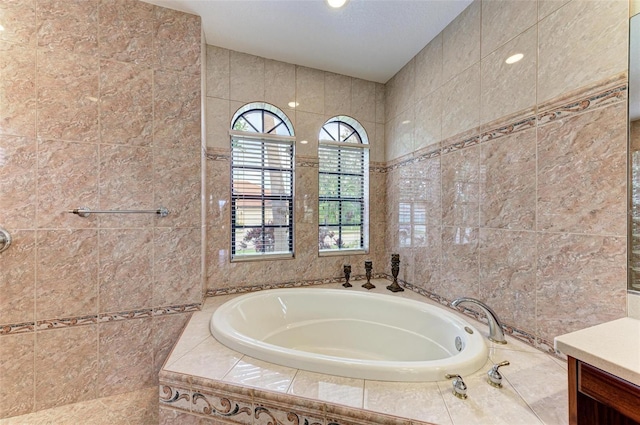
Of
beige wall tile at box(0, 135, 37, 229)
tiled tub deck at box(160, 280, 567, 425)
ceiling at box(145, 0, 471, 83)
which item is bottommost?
tiled tub deck at box(160, 280, 567, 425)

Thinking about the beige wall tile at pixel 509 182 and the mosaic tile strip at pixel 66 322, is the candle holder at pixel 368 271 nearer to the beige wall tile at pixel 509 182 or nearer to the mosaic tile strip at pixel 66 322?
the beige wall tile at pixel 509 182

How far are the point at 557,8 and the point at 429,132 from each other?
955 millimetres

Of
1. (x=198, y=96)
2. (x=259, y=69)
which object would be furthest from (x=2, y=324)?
(x=259, y=69)

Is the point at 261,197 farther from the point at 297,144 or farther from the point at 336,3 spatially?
the point at 336,3

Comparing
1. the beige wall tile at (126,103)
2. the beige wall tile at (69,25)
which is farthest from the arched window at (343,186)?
the beige wall tile at (69,25)

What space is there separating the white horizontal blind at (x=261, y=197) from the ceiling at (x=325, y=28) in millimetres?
772

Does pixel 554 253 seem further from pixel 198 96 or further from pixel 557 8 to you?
pixel 198 96

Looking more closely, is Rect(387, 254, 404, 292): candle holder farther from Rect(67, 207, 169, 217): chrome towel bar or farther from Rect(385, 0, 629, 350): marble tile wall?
Rect(67, 207, 169, 217): chrome towel bar

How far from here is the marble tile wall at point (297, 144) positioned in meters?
2.14

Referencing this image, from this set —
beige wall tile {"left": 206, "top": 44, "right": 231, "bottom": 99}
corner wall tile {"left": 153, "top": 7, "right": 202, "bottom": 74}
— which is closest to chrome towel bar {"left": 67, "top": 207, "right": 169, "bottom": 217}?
beige wall tile {"left": 206, "top": 44, "right": 231, "bottom": 99}

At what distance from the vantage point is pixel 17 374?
148 cm

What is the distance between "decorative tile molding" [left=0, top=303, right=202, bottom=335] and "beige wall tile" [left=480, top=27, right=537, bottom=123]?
2353 millimetres

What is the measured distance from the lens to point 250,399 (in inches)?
40.8

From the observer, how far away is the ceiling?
1.69m
